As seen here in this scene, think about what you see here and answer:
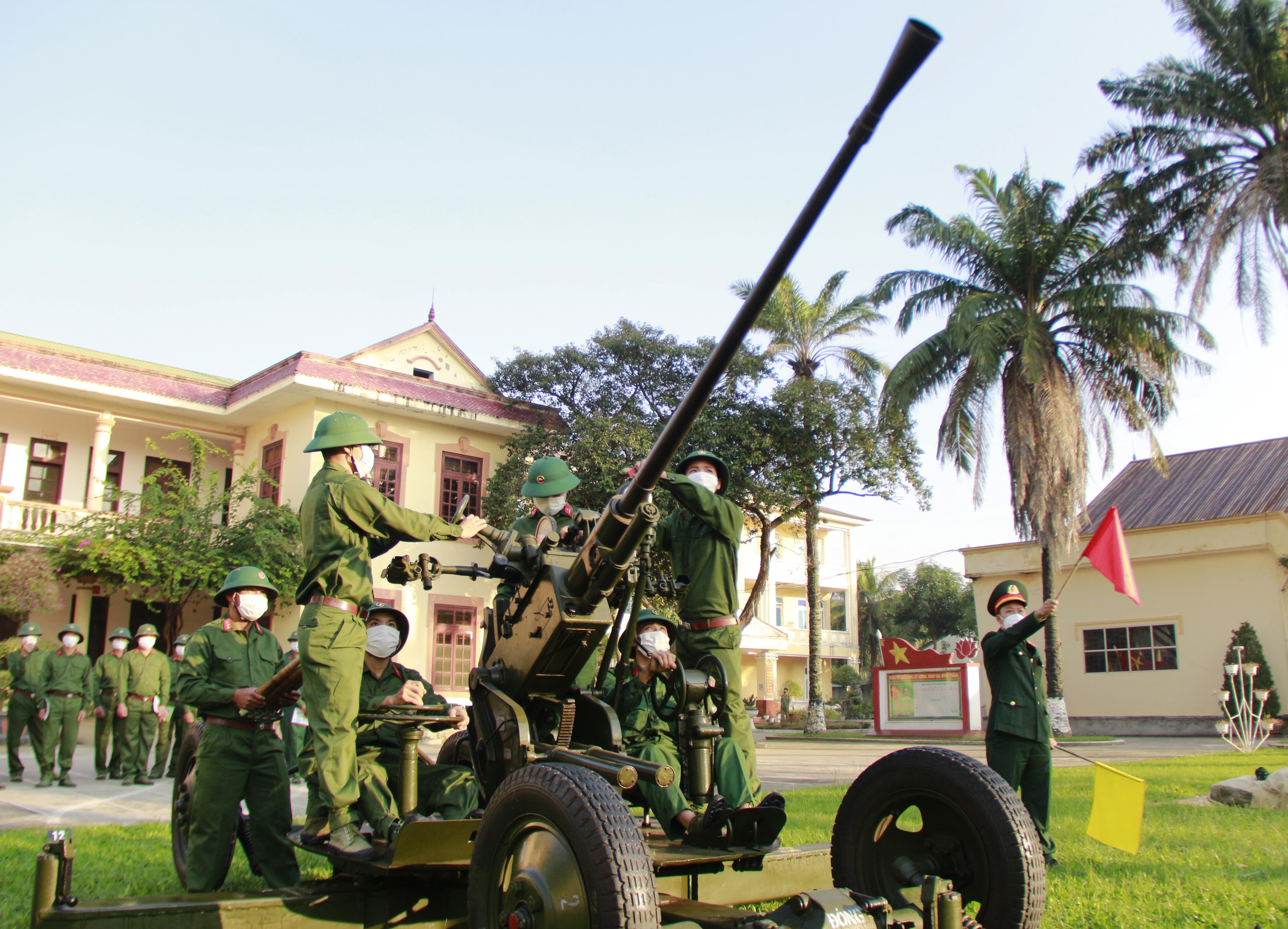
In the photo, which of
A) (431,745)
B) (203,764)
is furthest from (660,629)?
(431,745)

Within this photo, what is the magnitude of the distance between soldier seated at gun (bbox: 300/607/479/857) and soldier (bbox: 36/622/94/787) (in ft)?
27.1

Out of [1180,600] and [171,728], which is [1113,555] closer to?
[171,728]

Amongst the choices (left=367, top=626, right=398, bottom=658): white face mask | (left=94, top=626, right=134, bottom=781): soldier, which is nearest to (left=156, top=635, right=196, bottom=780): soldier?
(left=94, top=626, right=134, bottom=781): soldier

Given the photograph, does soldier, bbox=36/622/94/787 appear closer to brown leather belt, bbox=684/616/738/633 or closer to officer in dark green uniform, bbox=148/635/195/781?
officer in dark green uniform, bbox=148/635/195/781

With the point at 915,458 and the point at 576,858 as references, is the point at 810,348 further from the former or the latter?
the point at 576,858

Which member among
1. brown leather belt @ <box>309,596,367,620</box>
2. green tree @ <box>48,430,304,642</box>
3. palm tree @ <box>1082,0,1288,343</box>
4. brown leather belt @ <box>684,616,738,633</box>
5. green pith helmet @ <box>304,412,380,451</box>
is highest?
palm tree @ <box>1082,0,1288,343</box>

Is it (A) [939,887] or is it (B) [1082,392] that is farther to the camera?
(B) [1082,392]

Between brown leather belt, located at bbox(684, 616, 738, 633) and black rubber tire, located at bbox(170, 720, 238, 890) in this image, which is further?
black rubber tire, located at bbox(170, 720, 238, 890)

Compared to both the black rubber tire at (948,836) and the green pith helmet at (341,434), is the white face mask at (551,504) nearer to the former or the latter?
the green pith helmet at (341,434)

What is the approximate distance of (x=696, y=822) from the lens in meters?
4.10

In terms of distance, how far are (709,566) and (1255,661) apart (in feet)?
74.8

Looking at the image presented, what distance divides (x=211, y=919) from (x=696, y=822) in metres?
1.86

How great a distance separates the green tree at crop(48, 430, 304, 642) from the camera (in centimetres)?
1944

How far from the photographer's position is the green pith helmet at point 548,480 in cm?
569
